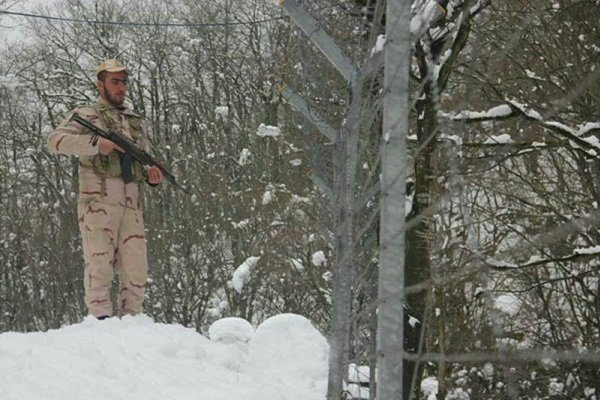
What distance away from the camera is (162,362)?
14.1 feet

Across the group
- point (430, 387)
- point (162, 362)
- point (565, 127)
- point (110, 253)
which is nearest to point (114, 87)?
point (110, 253)

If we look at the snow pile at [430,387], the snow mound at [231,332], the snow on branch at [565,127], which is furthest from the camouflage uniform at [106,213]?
the snow pile at [430,387]

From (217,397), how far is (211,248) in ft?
50.8

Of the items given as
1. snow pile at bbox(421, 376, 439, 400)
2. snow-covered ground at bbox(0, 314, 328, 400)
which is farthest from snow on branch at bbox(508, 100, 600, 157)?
snow pile at bbox(421, 376, 439, 400)

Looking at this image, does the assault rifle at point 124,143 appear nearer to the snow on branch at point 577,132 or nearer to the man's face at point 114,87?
the man's face at point 114,87

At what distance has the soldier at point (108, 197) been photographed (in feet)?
16.8

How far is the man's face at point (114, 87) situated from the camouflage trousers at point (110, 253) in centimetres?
74

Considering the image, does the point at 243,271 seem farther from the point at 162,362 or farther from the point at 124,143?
the point at 162,362

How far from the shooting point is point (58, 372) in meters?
3.63

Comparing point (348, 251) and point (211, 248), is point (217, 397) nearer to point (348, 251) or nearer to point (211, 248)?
point (348, 251)

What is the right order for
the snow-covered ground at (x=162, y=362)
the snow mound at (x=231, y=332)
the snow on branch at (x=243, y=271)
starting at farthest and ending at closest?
1. the snow on branch at (x=243, y=271)
2. the snow mound at (x=231, y=332)
3. the snow-covered ground at (x=162, y=362)

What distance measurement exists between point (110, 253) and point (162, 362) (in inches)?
48.0

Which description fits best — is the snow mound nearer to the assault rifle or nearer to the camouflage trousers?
the camouflage trousers

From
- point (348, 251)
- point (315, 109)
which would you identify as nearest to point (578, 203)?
point (315, 109)
